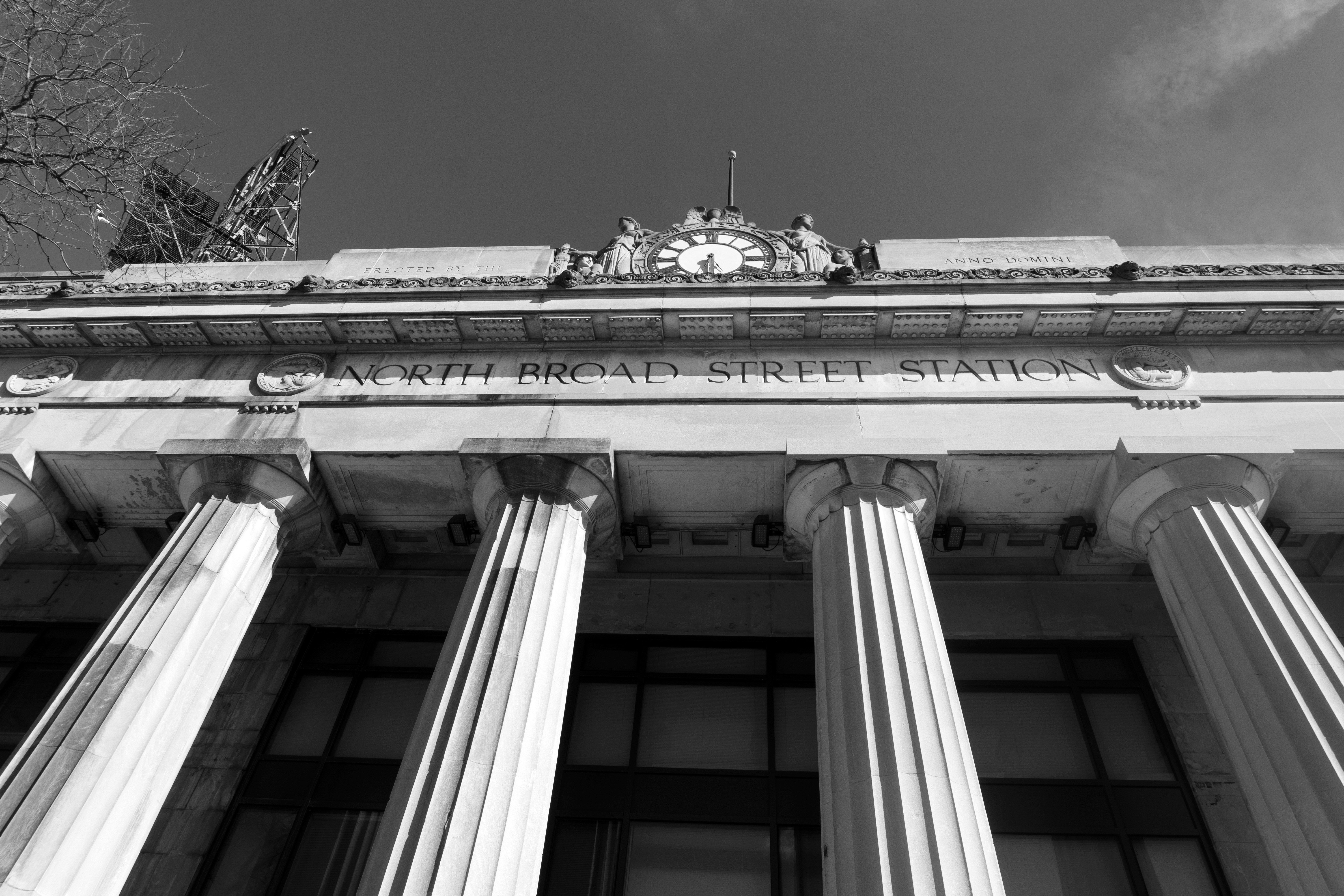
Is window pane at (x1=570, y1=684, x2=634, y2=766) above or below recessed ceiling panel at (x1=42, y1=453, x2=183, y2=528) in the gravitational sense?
below

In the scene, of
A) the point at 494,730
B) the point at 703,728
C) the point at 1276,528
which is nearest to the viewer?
the point at 494,730

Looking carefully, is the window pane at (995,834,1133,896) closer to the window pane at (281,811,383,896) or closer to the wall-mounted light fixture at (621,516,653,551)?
the wall-mounted light fixture at (621,516,653,551)

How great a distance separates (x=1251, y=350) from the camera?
582 inches

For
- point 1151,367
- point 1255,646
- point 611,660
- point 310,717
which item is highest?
point 1151,367

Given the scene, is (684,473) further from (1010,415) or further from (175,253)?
(175,253)

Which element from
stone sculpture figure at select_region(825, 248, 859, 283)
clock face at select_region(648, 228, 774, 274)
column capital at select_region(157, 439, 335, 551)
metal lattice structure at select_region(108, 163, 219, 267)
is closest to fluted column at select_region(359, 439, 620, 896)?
column capital at select_region(157, 439, 335, 551)

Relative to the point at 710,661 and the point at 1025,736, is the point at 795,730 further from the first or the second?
the point at 1025,736

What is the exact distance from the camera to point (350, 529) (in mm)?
14672

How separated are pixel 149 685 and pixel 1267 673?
13092 millimetres

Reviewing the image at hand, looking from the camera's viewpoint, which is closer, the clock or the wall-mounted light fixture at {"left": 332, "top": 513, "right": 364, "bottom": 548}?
the wall-mounted light fixture at {"left": 332, "top": 513, "right": 364, "bottom": 548}

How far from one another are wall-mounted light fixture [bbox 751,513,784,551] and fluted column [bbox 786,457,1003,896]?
30.0 inches

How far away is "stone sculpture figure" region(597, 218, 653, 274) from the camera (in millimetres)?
17844

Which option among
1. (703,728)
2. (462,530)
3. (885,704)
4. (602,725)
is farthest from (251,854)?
(885,704)

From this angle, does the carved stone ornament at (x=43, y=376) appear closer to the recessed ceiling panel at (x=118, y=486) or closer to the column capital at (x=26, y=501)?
the column capital at (x=26, y=501)
